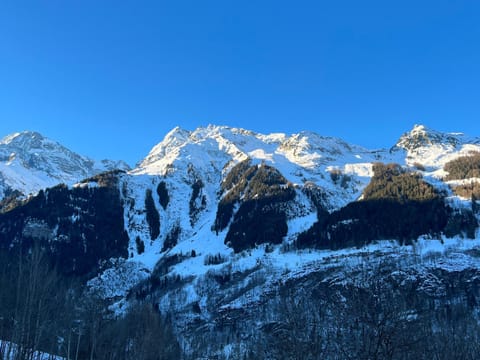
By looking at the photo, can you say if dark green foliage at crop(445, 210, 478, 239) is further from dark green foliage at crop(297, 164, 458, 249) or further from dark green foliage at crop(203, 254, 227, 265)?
dark green foliage at crop(203, 254, 227, 265)

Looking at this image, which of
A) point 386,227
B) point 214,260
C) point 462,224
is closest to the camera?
point 462,224

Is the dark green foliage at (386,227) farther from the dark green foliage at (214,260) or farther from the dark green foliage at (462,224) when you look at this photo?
the dark green foliage at (214,260)

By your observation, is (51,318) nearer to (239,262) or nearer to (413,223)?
(239,262)

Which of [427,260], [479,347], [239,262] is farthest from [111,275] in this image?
[479,347]

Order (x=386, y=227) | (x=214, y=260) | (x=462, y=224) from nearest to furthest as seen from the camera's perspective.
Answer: (x=462, y=224) → (x=386, y=227) → (x=214, y=260)

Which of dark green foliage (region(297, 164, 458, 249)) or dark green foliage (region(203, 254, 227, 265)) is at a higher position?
dark green foliage (region(297, 164, 458, 249))

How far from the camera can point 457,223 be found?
598 feet

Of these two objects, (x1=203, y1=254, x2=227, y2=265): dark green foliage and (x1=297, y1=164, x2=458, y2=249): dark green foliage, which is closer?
(x1=297, y1=164, x2=458, y2=249): dark green foliage

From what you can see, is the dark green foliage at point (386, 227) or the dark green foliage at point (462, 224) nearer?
the dark green foliage at point (462, 224)

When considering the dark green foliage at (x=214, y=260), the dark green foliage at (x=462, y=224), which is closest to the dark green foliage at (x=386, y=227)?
the dark green foliage at (x=462, y=224)

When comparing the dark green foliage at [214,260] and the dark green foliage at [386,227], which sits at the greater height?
the dark green foliage at [386,227]

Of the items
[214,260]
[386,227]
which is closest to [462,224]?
[386,227]

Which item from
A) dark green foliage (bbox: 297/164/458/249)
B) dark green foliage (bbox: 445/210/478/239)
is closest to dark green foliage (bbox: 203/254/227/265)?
dark green foliage (bbox: 297/164/458/249)

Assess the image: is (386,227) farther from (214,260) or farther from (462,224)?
(214,260)
